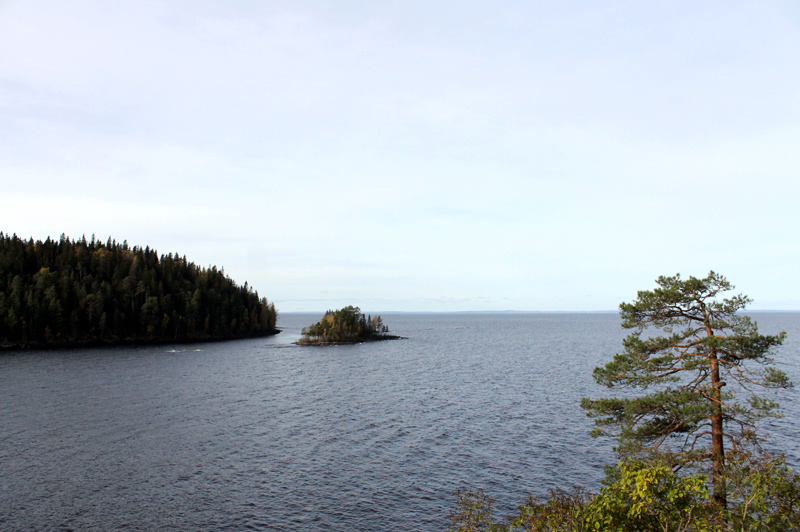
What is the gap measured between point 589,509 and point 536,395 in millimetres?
64019

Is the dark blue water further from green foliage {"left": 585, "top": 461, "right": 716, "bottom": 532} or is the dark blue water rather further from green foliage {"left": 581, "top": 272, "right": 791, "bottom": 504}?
green foliage {"left": 585, "top": 461, "right": 716, "bottom": 532}

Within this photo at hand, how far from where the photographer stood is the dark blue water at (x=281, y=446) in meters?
36.0

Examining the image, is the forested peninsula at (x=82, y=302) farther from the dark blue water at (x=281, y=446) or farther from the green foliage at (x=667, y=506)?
the green foliage at (x=667, y=506)

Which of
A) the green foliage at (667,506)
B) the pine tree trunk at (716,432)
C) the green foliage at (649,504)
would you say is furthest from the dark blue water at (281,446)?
the green foliage at (649,504)

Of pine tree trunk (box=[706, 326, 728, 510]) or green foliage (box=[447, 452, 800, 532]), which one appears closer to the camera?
green foliage (box=[447, 452, 800, 532])

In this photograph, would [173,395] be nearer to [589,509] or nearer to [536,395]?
[536,395]

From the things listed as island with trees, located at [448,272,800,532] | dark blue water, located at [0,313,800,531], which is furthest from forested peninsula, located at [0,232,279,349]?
island with trees, located at [448,272,800,532]

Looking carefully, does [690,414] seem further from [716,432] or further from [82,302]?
[82,302]

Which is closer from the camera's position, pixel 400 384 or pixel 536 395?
pixel 536 395

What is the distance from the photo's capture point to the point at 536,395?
257ft

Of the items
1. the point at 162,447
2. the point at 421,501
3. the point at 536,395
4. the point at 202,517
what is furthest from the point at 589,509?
the point at 536,395

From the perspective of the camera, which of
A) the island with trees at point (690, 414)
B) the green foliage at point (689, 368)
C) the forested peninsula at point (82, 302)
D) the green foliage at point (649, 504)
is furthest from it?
the forested peninsula at point (82, 302)

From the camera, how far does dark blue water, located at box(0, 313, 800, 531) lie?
3603 centimetres

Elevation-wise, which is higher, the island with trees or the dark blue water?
the island with trees
